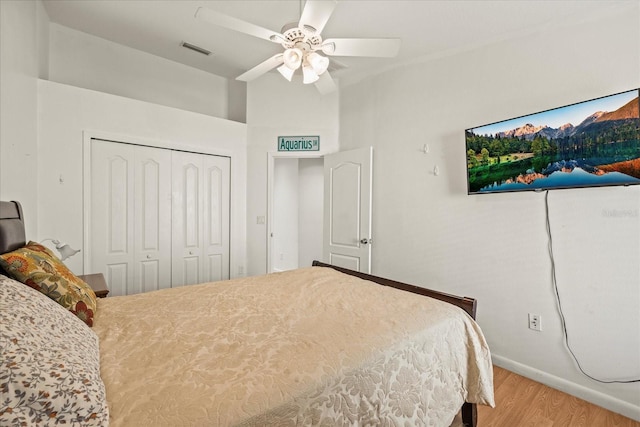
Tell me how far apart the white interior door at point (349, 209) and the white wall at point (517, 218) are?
144 mm

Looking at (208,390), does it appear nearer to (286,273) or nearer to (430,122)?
(286,273)

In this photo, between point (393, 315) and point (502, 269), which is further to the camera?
point (502, 269)

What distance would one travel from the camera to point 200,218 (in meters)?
3.48

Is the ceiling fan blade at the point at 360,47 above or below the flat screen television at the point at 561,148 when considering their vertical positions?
above

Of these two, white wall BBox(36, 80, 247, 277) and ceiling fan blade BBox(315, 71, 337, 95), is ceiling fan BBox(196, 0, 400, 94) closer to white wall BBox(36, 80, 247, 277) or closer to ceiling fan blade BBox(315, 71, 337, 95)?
ceiling fan blade BBox(315, 71, 337, 95)

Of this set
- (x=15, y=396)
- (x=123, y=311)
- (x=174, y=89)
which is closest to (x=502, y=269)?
(x=123, y=311)

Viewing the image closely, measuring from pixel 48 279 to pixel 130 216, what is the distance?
2.00 metres

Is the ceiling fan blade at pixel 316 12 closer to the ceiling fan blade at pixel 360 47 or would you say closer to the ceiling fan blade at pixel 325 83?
the ceiling fan blade at pixel 360 47

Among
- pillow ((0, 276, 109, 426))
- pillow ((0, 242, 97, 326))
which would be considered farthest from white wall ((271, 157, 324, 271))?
pillow ((0, 276, 109, 426))

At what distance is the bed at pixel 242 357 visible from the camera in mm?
683

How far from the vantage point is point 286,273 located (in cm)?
226

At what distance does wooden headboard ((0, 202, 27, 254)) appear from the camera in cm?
131

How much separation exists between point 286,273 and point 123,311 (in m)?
1.08

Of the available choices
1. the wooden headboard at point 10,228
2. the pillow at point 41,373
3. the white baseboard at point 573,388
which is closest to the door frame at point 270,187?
the wooden headboard at point 10,228
